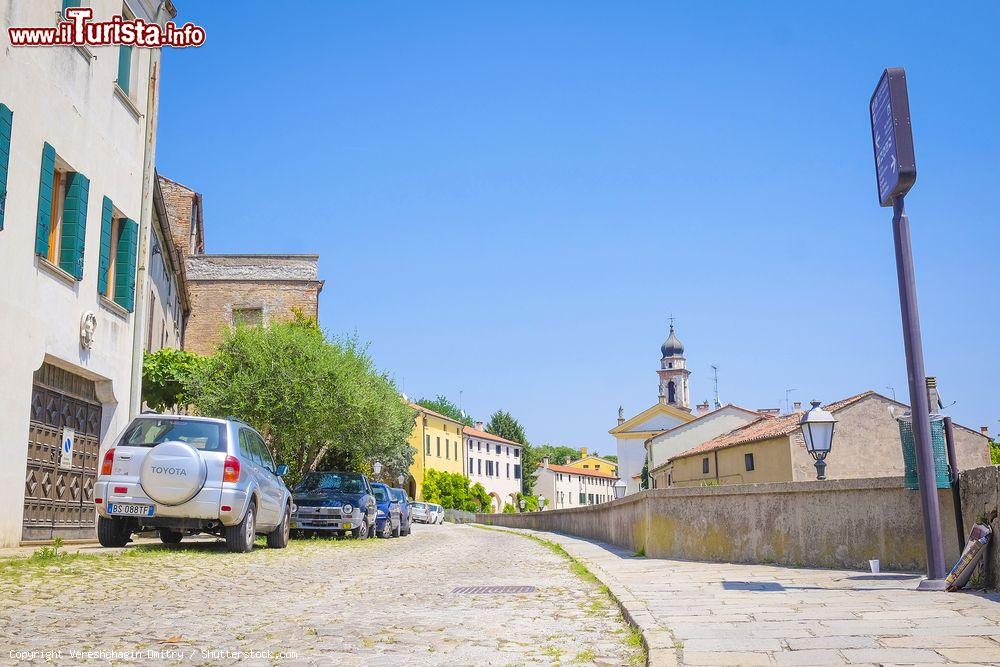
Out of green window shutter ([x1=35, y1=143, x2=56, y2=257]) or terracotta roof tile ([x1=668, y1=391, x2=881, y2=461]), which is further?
terracotta roof tile ([x1=668, y1=391, x2=881, y2=461])

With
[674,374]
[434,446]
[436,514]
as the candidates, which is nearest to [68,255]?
[436,514]

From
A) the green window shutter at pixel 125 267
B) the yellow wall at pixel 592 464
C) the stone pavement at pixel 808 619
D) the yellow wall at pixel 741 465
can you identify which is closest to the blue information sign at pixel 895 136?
the stone pavement at pixel 808 619

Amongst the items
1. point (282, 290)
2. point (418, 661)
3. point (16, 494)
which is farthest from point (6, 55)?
point (282, 290)

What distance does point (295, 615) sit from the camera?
666 centimetres

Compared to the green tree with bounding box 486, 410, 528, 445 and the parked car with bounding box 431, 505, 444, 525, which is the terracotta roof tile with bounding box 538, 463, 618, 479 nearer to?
the green tree with bounding box 486, 410, 528, 445

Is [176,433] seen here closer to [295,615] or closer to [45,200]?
[45,200]

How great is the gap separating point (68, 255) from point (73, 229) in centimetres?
42

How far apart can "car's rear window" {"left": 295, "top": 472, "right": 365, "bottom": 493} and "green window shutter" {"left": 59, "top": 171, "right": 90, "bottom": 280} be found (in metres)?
8.63

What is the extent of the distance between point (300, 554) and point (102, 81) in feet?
28.4

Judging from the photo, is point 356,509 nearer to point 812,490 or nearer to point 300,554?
point 300,554

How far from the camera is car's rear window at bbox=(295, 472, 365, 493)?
21.0 m

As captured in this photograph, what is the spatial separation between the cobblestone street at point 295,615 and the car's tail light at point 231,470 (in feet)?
3.64

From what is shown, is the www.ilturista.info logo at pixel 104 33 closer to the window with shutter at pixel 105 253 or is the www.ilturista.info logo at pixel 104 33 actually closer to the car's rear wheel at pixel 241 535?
the window with shutter at pixel 105 253

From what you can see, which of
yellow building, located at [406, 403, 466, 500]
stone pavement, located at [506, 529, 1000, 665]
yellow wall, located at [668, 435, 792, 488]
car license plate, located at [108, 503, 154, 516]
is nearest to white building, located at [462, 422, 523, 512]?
yellow building, located at [406, 403, 466, 500]
